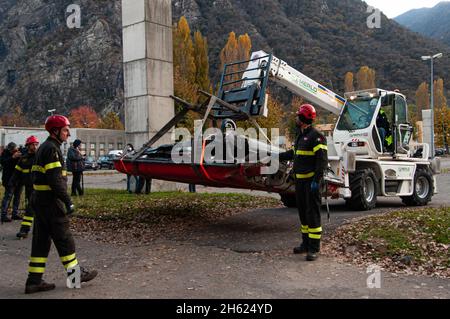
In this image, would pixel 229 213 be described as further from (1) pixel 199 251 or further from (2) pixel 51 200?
(2) pixel 51 200

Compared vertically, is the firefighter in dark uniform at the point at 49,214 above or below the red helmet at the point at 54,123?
below

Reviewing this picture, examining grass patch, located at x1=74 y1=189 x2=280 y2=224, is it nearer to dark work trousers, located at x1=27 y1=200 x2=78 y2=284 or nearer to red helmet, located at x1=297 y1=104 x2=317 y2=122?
red helmet, located at x1=297 y1=104 x2=317 y2=122

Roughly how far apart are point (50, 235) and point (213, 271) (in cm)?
210

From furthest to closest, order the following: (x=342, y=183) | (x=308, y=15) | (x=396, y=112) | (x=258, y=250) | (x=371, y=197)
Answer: (x=308, y=15)
(x=396, y=112)
(x=371, y=197)
(x=342, y=183)
(x=258, y=250)

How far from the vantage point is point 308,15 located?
120750 millimetres

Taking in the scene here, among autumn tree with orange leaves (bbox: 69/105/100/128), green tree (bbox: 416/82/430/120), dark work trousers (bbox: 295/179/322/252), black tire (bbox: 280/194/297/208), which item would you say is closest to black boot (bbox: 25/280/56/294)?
dark work trousers (bbox: 295/179/322/252)

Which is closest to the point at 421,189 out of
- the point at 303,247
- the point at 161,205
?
the point at 161,205

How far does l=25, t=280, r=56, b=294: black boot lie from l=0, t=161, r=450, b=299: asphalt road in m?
0.08

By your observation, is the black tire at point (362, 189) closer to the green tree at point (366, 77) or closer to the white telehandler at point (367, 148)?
the white telehandler at point (367, 148)

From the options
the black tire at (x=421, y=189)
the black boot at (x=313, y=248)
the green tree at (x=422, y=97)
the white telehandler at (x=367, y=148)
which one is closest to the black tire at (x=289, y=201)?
the white telehandler at (x=367, y=148)

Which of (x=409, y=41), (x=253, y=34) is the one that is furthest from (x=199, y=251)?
(x=409, y=41)

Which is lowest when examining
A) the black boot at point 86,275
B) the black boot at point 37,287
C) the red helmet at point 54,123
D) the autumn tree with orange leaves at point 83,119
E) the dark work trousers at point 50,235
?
the black boot at point 37,287

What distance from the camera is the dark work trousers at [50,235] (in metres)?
5.49
